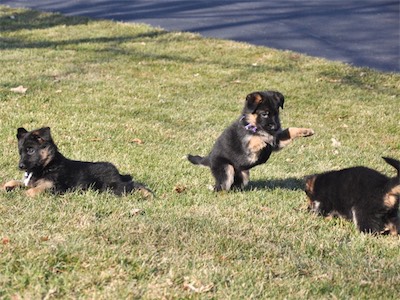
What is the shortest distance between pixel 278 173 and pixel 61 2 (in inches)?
665

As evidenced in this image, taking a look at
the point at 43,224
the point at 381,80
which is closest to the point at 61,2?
the point at 381,80

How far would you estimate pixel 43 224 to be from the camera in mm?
6113

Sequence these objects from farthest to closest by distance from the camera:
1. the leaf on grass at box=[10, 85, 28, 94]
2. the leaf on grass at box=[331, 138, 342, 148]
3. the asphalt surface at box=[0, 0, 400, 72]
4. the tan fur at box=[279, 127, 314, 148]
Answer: the asphalt surface at box=[0, 0, 400, 72] < the leaf on grass at box=[10, 85, 28, 94] < the leaf on grass at box=[331, 138, 342, 148] < the tan fur at box=[279, 127, 314, 148]

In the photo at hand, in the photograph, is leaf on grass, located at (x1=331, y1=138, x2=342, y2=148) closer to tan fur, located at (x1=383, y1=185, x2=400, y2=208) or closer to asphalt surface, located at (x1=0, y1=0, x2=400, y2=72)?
tan fur, located at (x1=383, y1=185, x2=400, y2=208)

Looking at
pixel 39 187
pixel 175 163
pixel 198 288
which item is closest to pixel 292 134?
pixel 175 163

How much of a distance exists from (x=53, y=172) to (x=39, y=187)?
0.78 feet

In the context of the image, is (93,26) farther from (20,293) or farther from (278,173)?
(20,293)

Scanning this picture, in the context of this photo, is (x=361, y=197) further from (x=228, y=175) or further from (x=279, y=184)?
(x=279, y=184)

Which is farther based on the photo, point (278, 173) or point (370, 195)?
point (278, 173)

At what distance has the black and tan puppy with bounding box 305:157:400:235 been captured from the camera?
6.82 m

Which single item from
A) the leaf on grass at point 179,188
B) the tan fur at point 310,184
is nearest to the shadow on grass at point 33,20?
the leaf on grass at point 179,188

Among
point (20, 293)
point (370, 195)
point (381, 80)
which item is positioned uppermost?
point (20, 293)

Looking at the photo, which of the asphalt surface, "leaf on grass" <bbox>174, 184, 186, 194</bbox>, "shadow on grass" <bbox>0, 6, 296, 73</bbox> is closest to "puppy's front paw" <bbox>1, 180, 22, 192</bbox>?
"leaf on grass" <bbox>174, 184, 186, 194</bbox>

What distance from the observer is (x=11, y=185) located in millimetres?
7582
